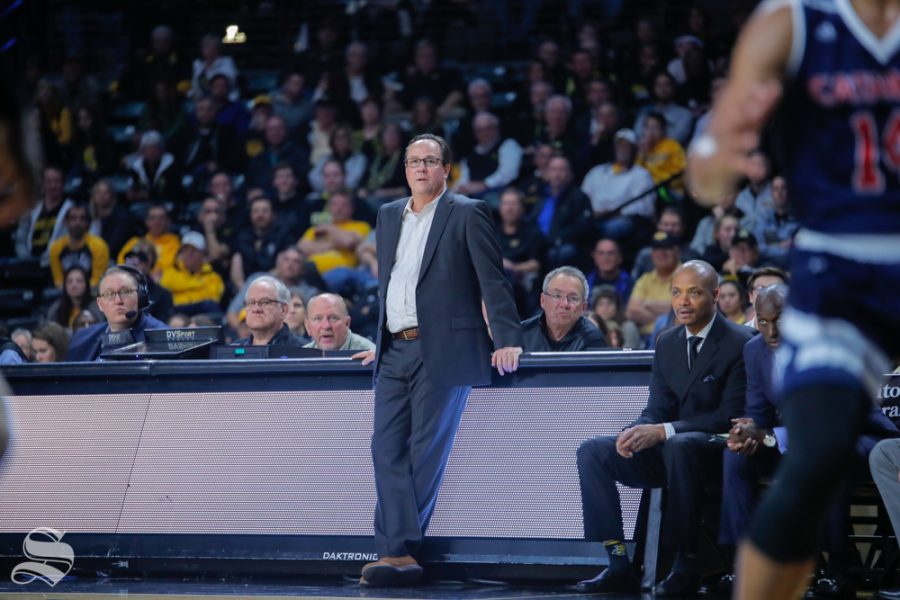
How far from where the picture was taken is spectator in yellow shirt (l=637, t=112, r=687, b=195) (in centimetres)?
1169

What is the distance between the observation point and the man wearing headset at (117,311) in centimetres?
779

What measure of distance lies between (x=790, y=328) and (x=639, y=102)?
1007cm

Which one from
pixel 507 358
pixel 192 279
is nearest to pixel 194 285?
pixel 192 279

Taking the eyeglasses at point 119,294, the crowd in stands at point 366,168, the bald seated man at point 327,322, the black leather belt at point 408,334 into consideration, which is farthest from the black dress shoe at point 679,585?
the eyeglasses at point 119,294

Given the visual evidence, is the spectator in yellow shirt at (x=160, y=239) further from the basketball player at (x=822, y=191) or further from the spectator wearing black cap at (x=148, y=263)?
the basketball player at (x=822, y=191)

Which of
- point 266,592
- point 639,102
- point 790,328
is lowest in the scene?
point 266,592

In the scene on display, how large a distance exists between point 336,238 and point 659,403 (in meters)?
6.17

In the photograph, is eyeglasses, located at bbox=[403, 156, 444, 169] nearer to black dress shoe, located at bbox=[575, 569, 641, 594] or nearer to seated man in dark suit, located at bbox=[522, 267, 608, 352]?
seated man in dark suit, located at bbox=[522, 267, 608, 352]

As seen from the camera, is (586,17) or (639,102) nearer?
(639,102)

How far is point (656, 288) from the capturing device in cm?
1038

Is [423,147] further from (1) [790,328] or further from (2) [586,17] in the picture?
(2) [586,17]

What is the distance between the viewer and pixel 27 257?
1344 cm

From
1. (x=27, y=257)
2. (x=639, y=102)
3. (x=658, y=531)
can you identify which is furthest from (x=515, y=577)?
(x=27, y=257)

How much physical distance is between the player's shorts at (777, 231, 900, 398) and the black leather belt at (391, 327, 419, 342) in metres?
3.54
